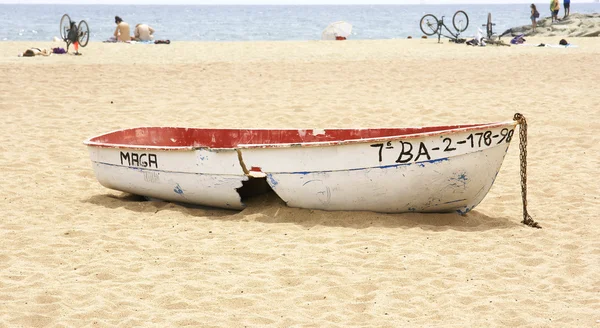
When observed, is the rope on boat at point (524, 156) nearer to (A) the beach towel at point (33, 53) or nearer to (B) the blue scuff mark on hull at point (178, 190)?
(B) the blue scuff mark on hull at point (178, 190)

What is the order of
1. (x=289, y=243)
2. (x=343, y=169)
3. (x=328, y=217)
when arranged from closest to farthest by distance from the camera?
(x=289, y=243)
(x=343, y=169)
(x=328, y=217)

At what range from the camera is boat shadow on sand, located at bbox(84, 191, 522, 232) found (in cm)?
681

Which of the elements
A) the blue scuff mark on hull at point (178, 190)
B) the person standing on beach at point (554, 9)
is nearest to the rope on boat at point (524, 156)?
the blue scuff mark on hull at point (178, 190)

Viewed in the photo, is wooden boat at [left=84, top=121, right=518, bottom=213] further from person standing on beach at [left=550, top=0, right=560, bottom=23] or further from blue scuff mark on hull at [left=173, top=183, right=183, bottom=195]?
person standing on beach at [left=550, top=0, right=560, bottom=23]

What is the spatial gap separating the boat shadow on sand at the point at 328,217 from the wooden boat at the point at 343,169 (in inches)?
2.8

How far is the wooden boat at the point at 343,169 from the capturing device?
21.2ft

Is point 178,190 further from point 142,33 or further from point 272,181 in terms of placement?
point 142,33

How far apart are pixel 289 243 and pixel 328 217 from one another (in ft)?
2.29

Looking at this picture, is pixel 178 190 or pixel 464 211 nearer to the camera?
pixel 464 211

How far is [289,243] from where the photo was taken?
6352mm

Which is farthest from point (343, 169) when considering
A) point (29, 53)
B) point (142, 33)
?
point (142, 33)

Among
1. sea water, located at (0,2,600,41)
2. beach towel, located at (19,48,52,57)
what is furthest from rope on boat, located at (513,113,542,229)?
sea water, located at (0,2,600,41)

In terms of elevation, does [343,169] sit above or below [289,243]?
above

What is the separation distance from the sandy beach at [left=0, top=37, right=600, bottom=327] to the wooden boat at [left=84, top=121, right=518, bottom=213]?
7.0 inches
